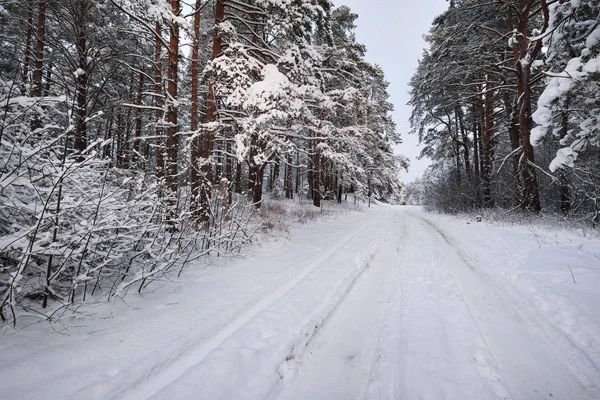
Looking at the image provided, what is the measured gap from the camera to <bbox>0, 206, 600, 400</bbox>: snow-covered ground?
6.00 feet

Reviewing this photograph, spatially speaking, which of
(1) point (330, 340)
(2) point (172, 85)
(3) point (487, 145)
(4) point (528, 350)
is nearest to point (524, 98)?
(3) point (487, 145)

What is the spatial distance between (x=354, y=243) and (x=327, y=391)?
526cm

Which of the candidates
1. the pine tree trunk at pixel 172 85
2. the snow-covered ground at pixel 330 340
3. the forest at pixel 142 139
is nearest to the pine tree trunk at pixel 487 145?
the forest at pixel 142 139

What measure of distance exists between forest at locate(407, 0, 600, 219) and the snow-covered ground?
3628 mm

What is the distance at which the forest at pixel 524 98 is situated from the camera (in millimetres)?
5422

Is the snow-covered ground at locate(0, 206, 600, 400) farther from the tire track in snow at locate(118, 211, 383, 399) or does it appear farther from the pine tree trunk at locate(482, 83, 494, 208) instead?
the pine tree trunk at locate(482, 83, 494, 208)

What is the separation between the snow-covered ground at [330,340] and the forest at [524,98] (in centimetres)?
363

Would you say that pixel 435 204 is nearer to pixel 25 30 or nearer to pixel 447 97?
pixel 447 97

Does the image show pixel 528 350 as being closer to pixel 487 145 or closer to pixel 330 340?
pixel 330 340

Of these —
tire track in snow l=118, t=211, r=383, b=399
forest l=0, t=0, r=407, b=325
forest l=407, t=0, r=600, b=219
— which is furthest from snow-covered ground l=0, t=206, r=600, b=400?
forest l=407, t=0, r=600, b=219

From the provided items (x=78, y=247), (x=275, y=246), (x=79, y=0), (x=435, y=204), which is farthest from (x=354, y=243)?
(x=435, y=204)

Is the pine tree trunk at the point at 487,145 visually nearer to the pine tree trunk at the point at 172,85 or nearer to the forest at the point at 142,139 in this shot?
the forest at the point at 142,139

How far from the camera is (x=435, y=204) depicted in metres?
21.3

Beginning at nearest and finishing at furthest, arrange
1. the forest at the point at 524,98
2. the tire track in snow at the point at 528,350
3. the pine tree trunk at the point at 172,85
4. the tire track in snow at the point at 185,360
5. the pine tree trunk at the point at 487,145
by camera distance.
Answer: the tire track in snow at the point at 185,360, the tire track in snow at the point at 528,350, the forest at the point at 524,98, the pine tree trunk at the point at 172,85, the pine tree trunk at the point at 487,145
